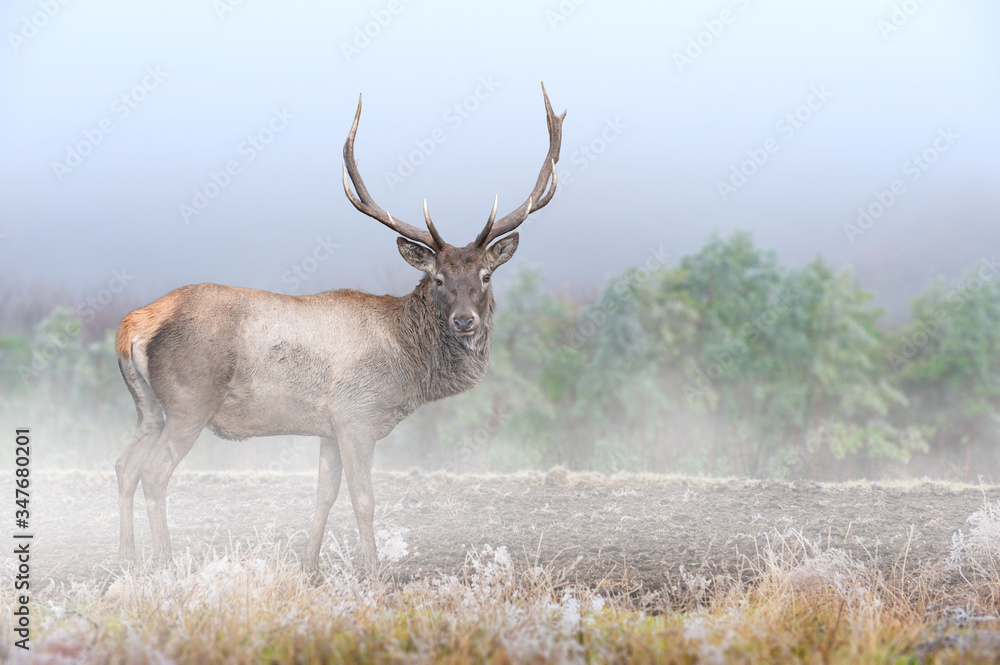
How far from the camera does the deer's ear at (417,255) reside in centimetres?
676

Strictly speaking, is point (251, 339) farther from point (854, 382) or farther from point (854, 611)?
point (854, 382)

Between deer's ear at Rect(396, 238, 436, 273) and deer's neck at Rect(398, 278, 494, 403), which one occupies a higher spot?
deer's ear at Rect(396, 238, 436, 273)

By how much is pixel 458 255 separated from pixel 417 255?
0.45 metres

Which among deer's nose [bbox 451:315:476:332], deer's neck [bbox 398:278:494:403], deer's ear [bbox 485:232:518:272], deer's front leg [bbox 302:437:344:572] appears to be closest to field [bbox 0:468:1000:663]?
deer's front leg [bbox 302:437:344:572]

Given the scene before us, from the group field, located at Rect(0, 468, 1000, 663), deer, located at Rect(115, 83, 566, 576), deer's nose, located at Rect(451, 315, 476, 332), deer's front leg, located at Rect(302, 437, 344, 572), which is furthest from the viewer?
deer's front leg, located at Rect(302, 437, 344, 572)

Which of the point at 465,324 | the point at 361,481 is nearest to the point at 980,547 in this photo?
the point at 465,324

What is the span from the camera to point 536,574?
546 cm

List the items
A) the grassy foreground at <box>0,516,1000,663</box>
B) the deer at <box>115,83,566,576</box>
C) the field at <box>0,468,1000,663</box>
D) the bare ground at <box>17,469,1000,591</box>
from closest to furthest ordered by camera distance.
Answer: the grassy foreground at <box>0,516,1000,663</box>, the field at <box>0,468,1000,663</box>, the deer at <box>115,83,566,576</box>, the bare ground at <box>17,469,1000,591</box>

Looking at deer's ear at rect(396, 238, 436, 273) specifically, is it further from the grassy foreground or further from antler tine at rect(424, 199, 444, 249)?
the grassy foreground

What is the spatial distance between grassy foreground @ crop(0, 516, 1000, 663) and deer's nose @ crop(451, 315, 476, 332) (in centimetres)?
204

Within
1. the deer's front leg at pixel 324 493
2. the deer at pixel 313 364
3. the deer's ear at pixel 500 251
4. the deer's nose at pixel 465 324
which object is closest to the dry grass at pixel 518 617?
the deer's front leg at pixel 324 493

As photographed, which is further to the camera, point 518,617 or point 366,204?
point 366,204

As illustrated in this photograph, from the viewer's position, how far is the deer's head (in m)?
6.35

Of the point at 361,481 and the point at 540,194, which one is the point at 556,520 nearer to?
the point at 361,481
